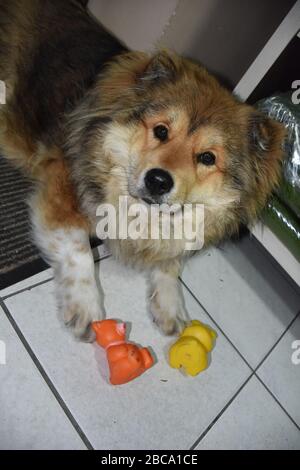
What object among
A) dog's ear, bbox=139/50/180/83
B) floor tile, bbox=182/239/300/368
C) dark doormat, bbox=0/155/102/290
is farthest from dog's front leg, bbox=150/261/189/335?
dog's ear, bbox=139/50/180/83

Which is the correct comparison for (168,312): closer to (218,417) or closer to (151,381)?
(151,381)

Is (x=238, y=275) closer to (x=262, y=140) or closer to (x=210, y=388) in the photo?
(x=210, y=388)

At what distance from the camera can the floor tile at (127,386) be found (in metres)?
1.18

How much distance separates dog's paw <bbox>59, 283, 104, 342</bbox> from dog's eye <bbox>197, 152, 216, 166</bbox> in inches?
21.3

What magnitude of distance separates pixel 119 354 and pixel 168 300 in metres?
0.34

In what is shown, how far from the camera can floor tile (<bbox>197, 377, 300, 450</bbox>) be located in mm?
1278

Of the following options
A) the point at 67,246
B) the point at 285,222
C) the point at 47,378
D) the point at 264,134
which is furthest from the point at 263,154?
the point at 47,378

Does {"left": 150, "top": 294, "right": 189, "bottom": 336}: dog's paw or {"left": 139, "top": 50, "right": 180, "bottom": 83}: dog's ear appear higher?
{"left": 139, "top": 50, "right": 180, "bottom": 83}: dog's ear

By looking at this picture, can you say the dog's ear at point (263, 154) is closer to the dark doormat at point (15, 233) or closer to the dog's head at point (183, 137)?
the dog's head at point (183, 137)

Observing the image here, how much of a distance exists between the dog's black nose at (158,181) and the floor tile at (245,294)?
550 mm

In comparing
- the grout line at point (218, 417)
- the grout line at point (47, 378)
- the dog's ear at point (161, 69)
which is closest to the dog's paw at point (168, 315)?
the grout line at point (218, 417)

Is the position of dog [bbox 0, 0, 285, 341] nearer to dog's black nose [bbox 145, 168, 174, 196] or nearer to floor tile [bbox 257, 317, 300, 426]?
dog's black nose [bbox 145, 168, 174, 196]

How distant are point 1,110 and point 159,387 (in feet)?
3.98
